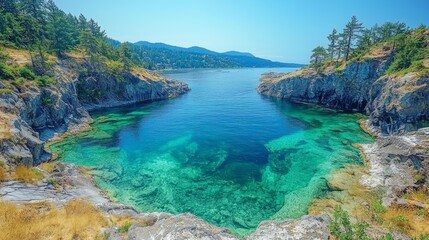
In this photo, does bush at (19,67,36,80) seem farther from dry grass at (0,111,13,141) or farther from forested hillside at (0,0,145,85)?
dry grass at (0,111,13,141)

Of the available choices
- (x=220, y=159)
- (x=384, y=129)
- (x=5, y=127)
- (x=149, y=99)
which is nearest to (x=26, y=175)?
(x=5, y=127)

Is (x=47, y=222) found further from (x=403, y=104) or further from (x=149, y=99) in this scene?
(x=149, y=99)

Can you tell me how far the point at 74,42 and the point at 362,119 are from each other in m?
103

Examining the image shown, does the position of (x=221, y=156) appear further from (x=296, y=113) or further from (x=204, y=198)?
(x=296, y=113)

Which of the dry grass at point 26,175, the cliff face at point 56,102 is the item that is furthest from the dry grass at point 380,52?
the dry grass at point 26,175

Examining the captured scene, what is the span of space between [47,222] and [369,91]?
254 ft

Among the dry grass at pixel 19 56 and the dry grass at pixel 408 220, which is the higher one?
the dry grass at pixel 19 56

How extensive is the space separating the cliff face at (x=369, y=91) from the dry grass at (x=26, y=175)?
54.9 metres

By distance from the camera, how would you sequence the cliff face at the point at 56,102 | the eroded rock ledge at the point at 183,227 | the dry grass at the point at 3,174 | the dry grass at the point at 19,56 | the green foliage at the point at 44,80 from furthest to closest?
the dry grass at the point at 19,56 → the green foliage at the point at 44,80 → the cliff face at the point at 56,102 → the dry grass at the point at 3,174 → the eroded rock ledge at the point at 183,227

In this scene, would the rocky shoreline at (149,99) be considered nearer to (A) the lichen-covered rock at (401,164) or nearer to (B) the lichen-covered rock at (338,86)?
(A) the lichen-covered rock at (401,164)

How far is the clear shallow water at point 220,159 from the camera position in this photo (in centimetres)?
2589

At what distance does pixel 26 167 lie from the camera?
871 inches

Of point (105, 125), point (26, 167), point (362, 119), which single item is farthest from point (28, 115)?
point (362, 119)

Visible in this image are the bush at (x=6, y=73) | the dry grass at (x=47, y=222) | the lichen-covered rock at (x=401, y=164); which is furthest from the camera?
the bush at (x=6, y=73)
